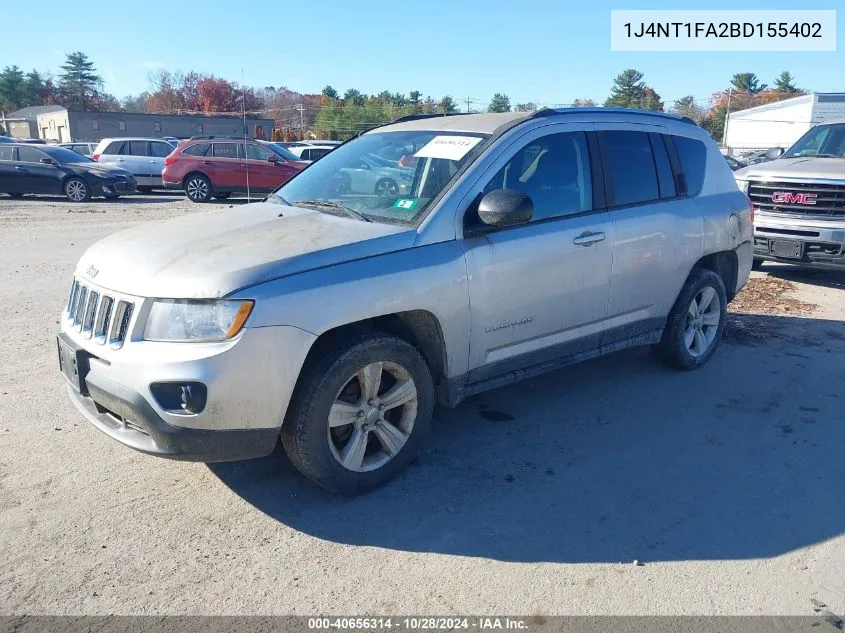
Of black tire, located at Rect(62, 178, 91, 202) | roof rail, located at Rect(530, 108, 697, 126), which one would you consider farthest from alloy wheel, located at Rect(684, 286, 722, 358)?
black tire, located at Rect(62, 178, 91, 202)

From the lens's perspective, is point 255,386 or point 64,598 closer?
point 64,598

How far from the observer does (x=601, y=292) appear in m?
Answer: 4.58

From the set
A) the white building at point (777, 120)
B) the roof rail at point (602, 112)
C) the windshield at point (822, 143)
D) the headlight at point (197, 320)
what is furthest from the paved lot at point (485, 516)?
the white building at point (777, 120)

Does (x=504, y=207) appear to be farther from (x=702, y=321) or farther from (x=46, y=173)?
(x=46, y=173)

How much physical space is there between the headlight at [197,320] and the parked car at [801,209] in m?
7.49

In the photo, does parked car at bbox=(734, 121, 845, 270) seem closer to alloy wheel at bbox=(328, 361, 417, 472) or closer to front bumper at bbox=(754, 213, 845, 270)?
front bumper at bbox=(754, 213, 845, 270)

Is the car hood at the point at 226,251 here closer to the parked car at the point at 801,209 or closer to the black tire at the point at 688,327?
the black tire at the point at 688,327

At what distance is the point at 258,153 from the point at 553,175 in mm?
15740

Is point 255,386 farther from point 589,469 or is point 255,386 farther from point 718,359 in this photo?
point 718,359

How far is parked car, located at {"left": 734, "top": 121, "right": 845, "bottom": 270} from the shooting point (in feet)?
26.9

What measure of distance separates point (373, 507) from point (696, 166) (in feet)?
12.2

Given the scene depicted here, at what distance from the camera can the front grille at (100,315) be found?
10.7 ft

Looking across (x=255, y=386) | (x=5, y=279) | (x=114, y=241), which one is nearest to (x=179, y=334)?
(x=255, y=386)

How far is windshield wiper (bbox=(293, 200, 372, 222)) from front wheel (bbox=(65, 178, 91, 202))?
16416 millimetres
